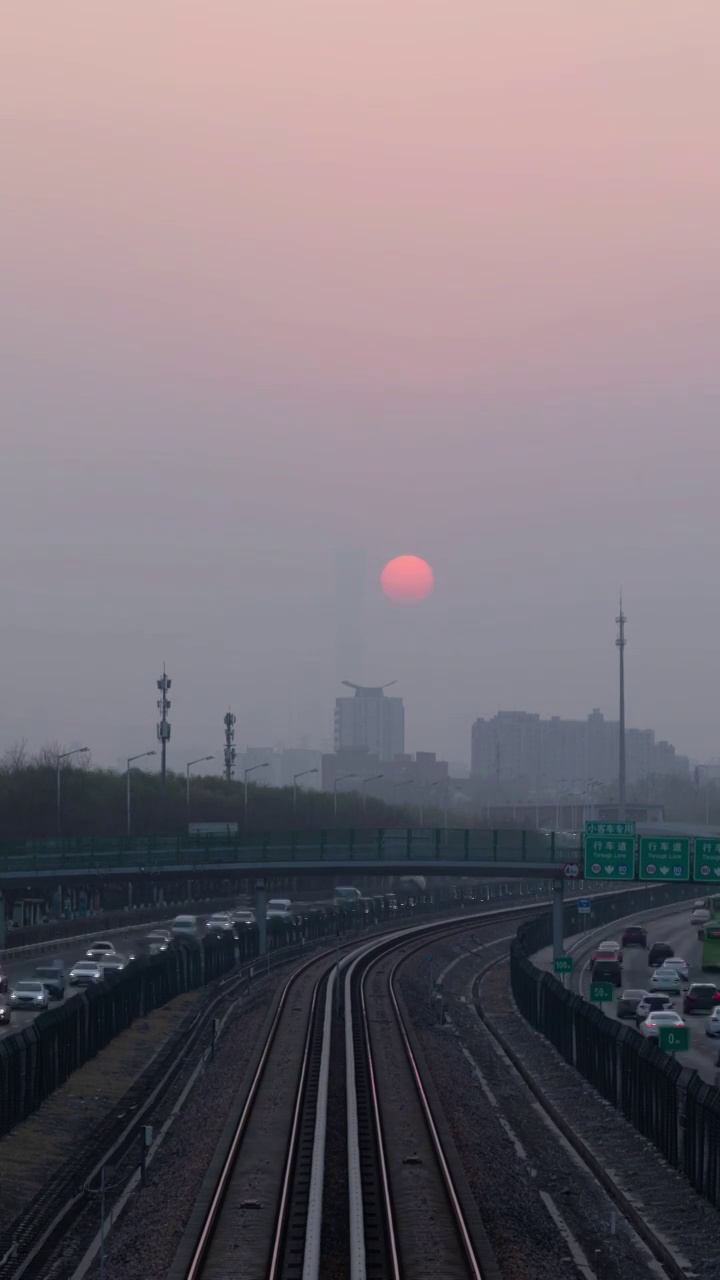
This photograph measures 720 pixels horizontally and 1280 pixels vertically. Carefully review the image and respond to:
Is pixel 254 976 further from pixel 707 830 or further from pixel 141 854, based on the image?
pixel 707 830

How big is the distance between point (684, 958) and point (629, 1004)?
34.2m

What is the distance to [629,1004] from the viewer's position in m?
67.9

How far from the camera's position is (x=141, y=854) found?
322ft

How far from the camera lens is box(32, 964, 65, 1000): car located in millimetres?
67688

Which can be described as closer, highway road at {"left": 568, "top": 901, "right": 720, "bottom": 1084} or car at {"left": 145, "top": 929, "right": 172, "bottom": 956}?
highway road at {"left": 568, "top": 901, "right": 720, "bottom": 1084}

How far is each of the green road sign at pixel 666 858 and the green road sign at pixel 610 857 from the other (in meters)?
0.77

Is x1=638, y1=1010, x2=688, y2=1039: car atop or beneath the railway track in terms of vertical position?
beneath

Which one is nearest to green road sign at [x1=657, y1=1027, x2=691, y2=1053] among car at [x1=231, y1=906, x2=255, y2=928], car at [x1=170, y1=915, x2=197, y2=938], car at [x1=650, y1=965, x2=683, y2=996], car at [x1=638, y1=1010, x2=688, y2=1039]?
car at [x1=638, y1=1010, x2=688, y2=1039]

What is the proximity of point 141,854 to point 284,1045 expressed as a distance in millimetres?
43379

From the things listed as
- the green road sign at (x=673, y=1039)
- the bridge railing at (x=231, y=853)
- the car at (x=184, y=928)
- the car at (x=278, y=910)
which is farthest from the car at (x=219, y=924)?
the green road sign at (x=673, y=1039)

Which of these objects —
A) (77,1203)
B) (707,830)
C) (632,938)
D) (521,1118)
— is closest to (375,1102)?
(521,1118)

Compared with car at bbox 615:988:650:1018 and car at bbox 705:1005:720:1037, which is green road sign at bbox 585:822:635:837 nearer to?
car at bbox 615:988:650:1018

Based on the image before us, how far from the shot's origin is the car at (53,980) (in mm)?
67688

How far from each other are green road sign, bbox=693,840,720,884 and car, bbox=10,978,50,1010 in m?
29.8
